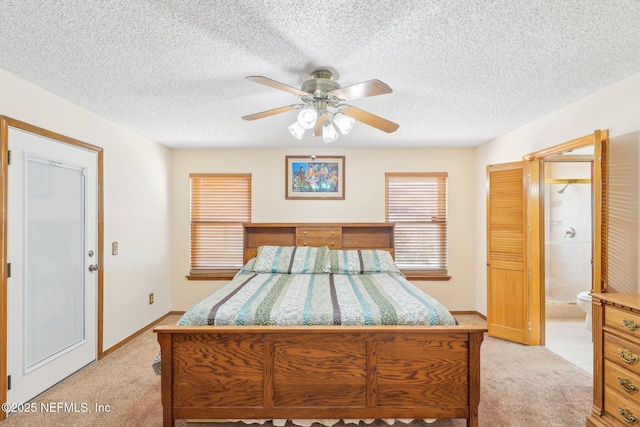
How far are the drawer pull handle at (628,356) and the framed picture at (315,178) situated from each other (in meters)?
3.10

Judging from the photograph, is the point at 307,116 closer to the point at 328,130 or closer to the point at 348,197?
the point at 328,130

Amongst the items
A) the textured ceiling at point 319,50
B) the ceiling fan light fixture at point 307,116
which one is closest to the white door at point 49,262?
the textured ceiling at point 319,50

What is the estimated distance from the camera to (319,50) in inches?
70.5

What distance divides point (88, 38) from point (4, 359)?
2.11m

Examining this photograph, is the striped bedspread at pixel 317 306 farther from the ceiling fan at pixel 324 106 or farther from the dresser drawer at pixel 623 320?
the ceiling fan at pixel 324 106

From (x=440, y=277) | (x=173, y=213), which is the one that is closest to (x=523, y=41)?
(x=440, y=277)

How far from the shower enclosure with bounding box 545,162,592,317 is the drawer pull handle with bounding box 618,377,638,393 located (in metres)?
2.77

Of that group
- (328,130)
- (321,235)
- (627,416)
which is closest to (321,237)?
(321,235)

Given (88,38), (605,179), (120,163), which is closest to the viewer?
(88,38)

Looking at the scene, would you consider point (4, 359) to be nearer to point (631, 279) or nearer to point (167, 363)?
point (167, 363)

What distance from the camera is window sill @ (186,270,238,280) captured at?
A: 4.33 meters

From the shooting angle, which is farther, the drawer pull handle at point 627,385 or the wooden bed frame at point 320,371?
the wooden bed frame at point 320,371

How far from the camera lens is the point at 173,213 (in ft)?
14.5

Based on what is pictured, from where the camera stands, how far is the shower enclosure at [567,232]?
13.9 feet
